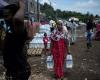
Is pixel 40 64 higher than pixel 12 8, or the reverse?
pixel 12 8

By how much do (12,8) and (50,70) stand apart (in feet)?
30.9

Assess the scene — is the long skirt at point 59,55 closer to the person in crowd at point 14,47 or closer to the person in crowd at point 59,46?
the person in crowd at point 59,46

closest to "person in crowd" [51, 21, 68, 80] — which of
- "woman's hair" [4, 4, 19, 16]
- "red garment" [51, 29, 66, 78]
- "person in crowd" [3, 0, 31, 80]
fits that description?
"red garment" [51, 29, 66, 78]

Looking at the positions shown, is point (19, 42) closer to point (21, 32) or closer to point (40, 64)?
point (21, 32)

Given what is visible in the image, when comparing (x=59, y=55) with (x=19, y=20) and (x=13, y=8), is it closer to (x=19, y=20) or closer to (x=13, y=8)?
(x=13, y=8)

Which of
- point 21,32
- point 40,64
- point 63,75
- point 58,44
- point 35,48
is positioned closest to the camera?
point 21,32

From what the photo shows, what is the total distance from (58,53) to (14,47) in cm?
733

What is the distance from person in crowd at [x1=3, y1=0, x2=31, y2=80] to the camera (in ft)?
15.2

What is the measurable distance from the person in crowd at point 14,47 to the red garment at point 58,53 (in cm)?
711

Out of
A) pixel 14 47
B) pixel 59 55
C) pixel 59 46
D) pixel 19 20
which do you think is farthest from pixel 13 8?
pixel 59 55

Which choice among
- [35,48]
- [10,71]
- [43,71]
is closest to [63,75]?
[43,71]

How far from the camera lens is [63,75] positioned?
1292 centimetres

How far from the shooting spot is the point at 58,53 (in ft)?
39.6

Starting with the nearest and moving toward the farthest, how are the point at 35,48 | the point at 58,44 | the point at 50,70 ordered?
the point at 58,44 < the point at 50,70 < the point at 35,48
